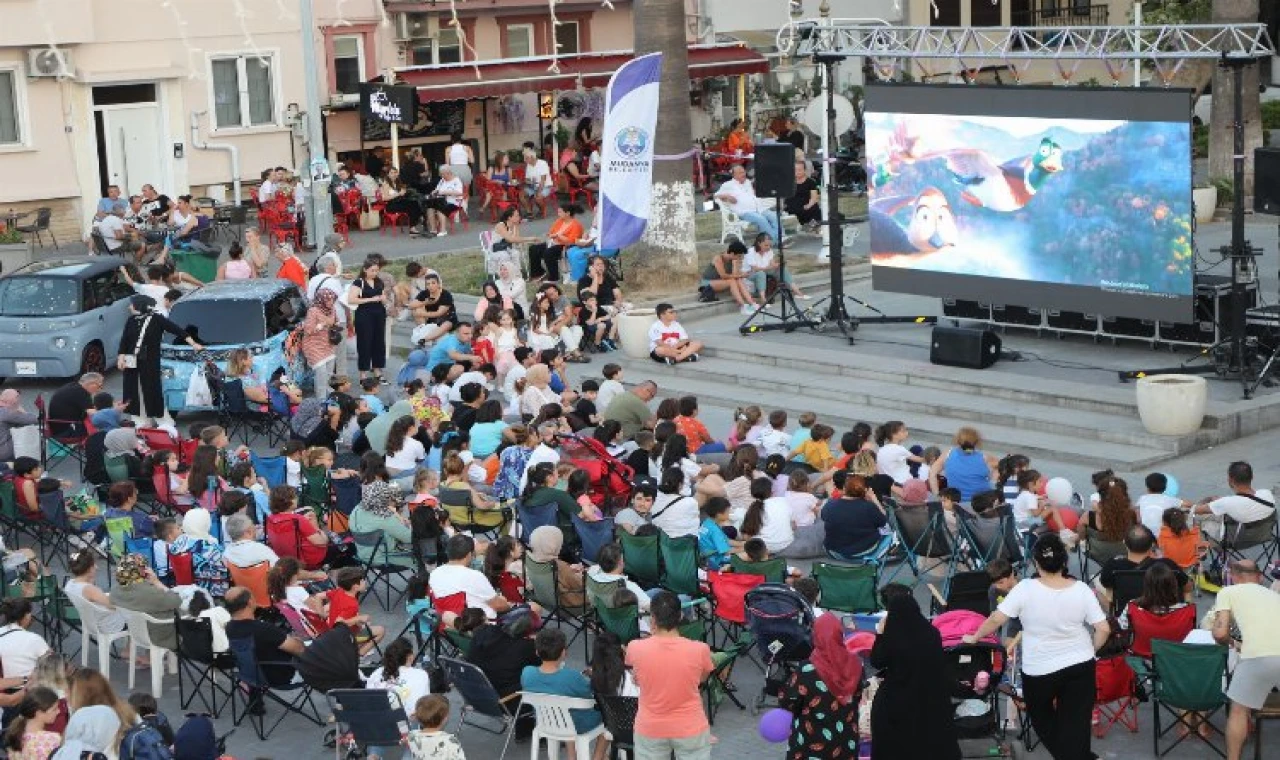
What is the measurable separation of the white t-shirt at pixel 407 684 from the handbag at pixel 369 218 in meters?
22.7

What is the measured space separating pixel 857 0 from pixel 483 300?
24.0m

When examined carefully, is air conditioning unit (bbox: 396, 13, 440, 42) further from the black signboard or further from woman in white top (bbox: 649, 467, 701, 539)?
woman in white top (bbox: 649, 467, 701, 539)

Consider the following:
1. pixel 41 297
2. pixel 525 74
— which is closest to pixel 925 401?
pixel 41 297

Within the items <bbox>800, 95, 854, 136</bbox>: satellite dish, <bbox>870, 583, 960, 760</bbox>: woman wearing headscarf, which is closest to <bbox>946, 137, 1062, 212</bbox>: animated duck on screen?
<bbox>800, 95, 854, 136</bbox>: satellite dish

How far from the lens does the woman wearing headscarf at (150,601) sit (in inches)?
566

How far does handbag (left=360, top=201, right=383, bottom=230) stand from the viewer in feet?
114

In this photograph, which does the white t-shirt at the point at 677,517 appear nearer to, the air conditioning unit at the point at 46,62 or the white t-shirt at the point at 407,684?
the white t-shirt at the point at 407,684

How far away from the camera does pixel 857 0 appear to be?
4606 cm

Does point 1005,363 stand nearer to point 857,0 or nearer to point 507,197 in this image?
point 507,197

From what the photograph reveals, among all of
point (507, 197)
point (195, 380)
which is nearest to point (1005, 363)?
point (195, 380)

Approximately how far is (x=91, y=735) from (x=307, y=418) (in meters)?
8.41

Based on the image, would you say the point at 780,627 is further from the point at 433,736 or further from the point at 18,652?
the point at 18,652

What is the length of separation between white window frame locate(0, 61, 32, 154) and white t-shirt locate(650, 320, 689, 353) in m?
14.6

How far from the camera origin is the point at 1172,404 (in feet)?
64.0
